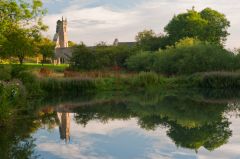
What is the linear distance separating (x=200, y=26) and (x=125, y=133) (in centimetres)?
4592

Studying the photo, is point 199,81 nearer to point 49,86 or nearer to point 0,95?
point 49,86

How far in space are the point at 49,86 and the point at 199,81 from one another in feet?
45.2

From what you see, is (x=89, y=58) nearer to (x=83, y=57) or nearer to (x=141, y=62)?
(x=83, y=57)

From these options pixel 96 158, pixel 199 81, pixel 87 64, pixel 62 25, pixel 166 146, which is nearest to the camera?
pixel 96 158

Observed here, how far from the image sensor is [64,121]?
48.7 ft

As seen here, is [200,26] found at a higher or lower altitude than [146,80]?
higher

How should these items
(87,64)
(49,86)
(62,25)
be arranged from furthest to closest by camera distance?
1. (62,25)
2. (87,64)
3. (49,86)

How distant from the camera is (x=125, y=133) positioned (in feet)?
40.9

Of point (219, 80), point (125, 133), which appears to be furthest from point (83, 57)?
point (125, 133)

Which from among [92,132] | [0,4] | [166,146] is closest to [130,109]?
[92,132]

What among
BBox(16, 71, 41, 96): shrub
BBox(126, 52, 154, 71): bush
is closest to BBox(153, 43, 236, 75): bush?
BBox(126, 52, 154, 71): bush

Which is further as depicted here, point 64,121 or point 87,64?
point 87,64

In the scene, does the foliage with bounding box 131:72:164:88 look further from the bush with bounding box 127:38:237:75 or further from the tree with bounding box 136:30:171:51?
the tree with bounding box 136:30:171:51

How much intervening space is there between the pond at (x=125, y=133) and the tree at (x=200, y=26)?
37.6 meters
